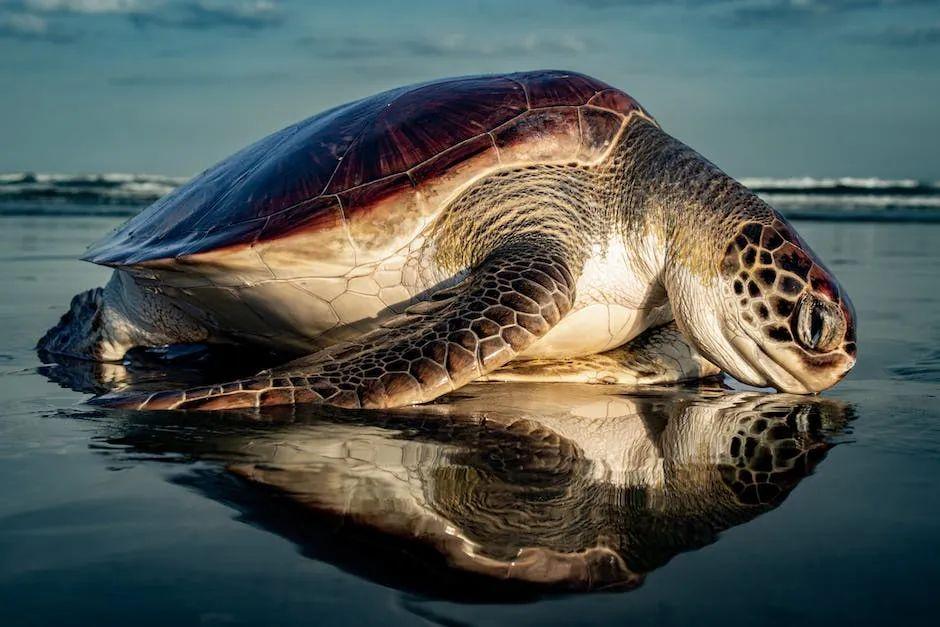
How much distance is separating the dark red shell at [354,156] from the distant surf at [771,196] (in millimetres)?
16927

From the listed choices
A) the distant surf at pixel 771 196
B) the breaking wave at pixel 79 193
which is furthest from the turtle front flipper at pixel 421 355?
the distant surf at pixel 771 196

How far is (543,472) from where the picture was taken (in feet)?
8.19

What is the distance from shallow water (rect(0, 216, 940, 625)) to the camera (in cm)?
160

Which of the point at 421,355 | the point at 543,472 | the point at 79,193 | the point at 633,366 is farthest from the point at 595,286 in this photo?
the point at 79,193

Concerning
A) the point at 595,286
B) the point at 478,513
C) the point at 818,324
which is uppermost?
the point at 595,286

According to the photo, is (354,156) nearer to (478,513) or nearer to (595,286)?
(595,286)

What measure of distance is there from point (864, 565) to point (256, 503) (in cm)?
132

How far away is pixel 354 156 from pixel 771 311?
199 cm

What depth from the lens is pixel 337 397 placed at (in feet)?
10.7

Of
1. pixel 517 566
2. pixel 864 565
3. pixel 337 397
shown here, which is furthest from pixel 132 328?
pixel 864 565

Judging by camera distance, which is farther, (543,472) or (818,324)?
(818,324)

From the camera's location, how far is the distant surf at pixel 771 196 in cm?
2131

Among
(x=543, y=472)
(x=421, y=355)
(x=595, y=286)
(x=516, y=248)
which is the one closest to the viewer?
(x=543, y=472)

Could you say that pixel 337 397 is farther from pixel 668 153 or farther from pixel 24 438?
pixel 668 153
